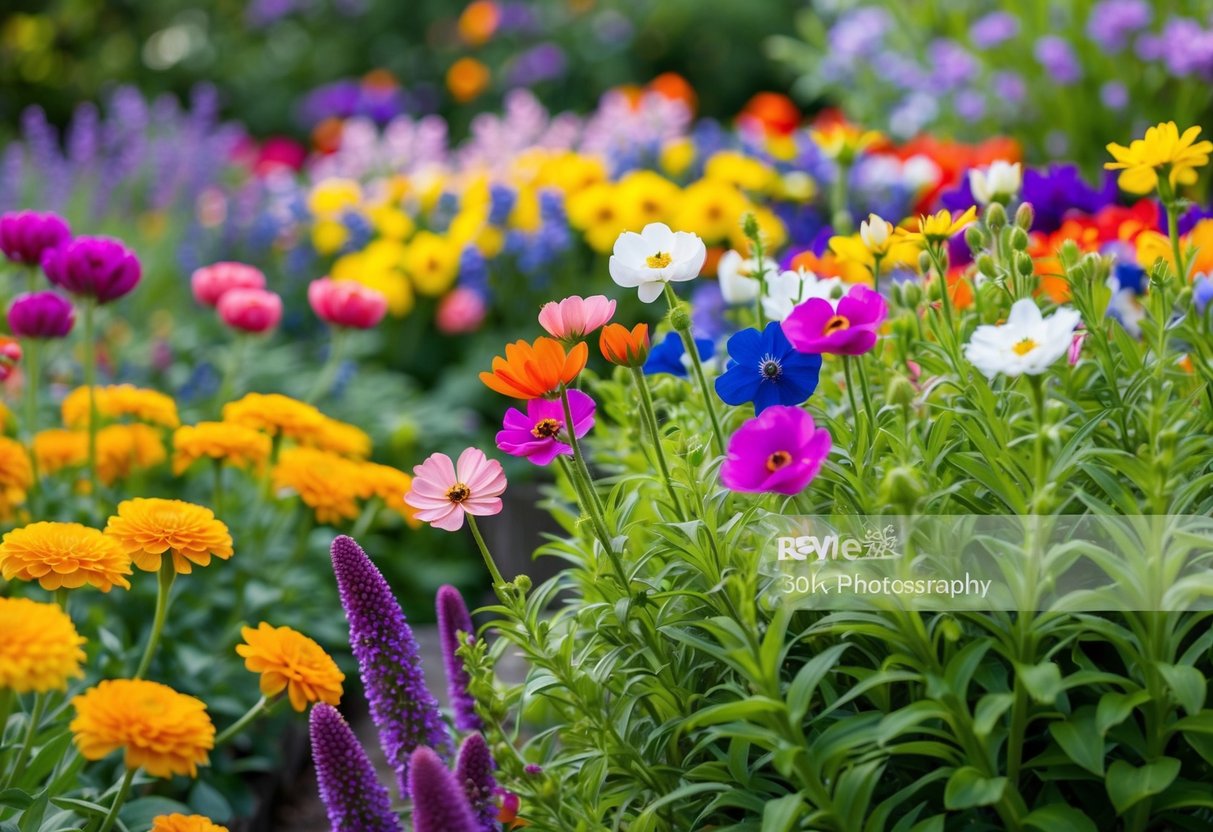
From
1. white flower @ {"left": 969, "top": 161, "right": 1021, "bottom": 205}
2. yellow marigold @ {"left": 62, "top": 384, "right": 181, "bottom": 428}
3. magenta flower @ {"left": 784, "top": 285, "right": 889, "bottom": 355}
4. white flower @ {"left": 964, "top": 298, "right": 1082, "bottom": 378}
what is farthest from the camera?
yellow marigold @ {"left": 62, "top": 384, "right": 181, "bottom": 428}

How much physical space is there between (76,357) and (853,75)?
2.90 meters

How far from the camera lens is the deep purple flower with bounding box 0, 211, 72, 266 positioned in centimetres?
192

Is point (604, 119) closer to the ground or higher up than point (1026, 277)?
higher up

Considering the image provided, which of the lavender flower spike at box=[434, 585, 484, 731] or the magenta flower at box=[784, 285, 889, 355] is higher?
the magenta flower at box=[784, 285, 889, 355]

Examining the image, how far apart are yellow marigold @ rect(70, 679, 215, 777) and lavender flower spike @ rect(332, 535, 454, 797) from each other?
18cm

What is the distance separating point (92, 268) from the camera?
1853 millimetres

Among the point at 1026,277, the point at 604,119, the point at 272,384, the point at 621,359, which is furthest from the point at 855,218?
the point at 621,359

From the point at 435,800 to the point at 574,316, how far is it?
513 mm

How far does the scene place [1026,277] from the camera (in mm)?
1355

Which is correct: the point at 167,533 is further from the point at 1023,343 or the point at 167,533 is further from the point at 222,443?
the point at 1023,343

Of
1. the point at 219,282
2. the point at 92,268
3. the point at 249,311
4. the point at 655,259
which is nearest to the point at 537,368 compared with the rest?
the point at 655,259

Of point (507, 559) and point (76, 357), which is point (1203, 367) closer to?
point (507, 559)

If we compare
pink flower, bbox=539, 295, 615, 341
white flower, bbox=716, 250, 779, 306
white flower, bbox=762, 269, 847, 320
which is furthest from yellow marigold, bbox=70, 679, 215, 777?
white flower, bbox=716, 250, 779, 306

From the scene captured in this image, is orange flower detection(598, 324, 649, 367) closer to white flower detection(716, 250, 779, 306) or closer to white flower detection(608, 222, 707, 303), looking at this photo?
white flower detection(608, 222, 707, 303)
